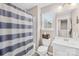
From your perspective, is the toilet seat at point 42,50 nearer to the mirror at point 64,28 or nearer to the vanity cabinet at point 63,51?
the vanity cabinet at point 63,51

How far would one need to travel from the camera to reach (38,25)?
154 cm

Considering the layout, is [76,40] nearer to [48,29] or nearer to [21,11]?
[48,29]

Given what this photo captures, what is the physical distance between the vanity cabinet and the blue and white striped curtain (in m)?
0.39

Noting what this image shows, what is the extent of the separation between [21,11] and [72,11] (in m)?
0.78

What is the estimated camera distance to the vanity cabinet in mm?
1423

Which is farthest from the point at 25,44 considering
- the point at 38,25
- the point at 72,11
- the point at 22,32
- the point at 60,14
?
the point at 72,11

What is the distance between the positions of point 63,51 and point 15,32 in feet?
2.54

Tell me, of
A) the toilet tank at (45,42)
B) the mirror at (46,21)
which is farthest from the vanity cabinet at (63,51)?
the mirror at (46,21)

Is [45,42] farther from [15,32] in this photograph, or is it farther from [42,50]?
[15,32]

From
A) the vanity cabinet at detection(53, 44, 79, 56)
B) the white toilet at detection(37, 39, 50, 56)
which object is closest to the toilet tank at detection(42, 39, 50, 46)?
the white toilet at detection(37, 39, 50, 56)

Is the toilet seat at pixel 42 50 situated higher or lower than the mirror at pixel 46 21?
lower

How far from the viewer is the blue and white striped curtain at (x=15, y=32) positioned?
1354 mm

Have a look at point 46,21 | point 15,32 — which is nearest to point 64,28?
point 46,21

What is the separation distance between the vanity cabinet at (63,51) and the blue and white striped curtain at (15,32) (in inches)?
15.2
